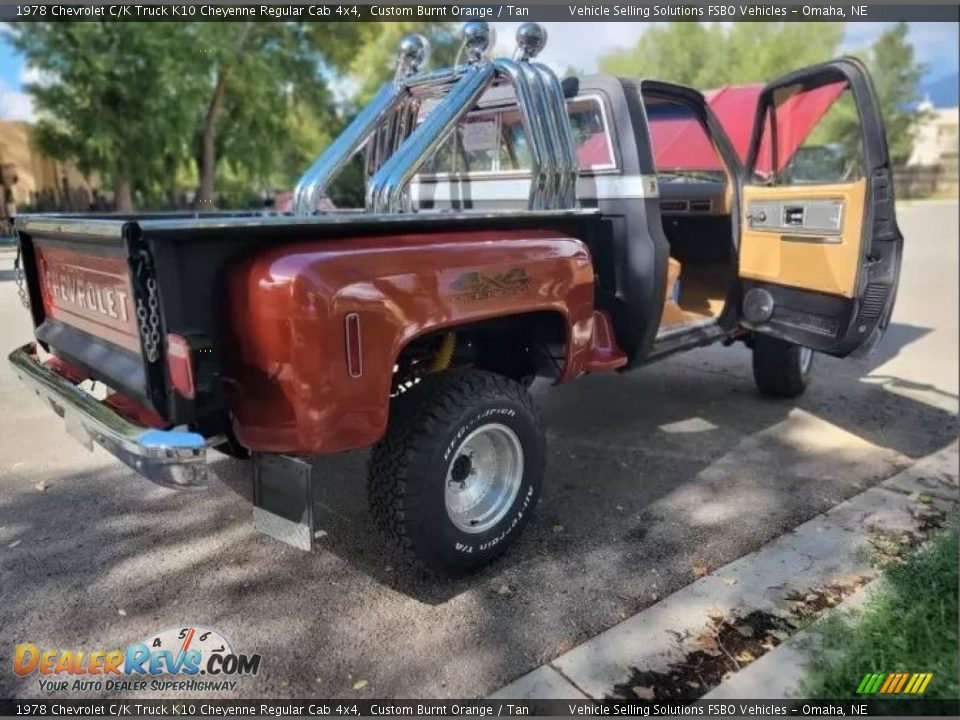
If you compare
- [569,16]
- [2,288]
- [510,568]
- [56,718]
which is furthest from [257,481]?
[569,16]

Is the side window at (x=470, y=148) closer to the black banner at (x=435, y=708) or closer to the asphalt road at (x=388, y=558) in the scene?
the asphalt road at (x=388, y=558)

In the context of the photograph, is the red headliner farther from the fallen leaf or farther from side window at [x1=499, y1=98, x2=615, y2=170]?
the fallen leaf

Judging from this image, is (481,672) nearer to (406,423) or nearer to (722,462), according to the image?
(406,423)

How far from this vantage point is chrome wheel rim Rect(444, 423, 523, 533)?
3031mm

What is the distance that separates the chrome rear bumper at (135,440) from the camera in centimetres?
227

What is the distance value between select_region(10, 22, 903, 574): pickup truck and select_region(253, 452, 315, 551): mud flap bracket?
11mm

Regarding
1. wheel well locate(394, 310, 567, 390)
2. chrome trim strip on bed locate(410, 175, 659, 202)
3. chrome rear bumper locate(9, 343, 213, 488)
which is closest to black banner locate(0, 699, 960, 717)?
chrome rear bumper locate(9, 343, 213, 488)

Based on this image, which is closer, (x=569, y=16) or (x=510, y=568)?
(x=510, y=568)

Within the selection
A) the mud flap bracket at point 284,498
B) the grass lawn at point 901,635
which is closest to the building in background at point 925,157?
the grass lawn at point 901,635

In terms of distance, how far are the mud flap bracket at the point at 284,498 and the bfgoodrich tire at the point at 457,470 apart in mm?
369

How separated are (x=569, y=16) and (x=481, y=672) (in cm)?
306

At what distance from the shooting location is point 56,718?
7.53ft

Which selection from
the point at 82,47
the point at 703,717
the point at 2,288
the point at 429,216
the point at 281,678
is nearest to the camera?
the point at 703,717

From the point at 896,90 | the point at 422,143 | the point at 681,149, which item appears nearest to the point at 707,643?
the point at 422,143
